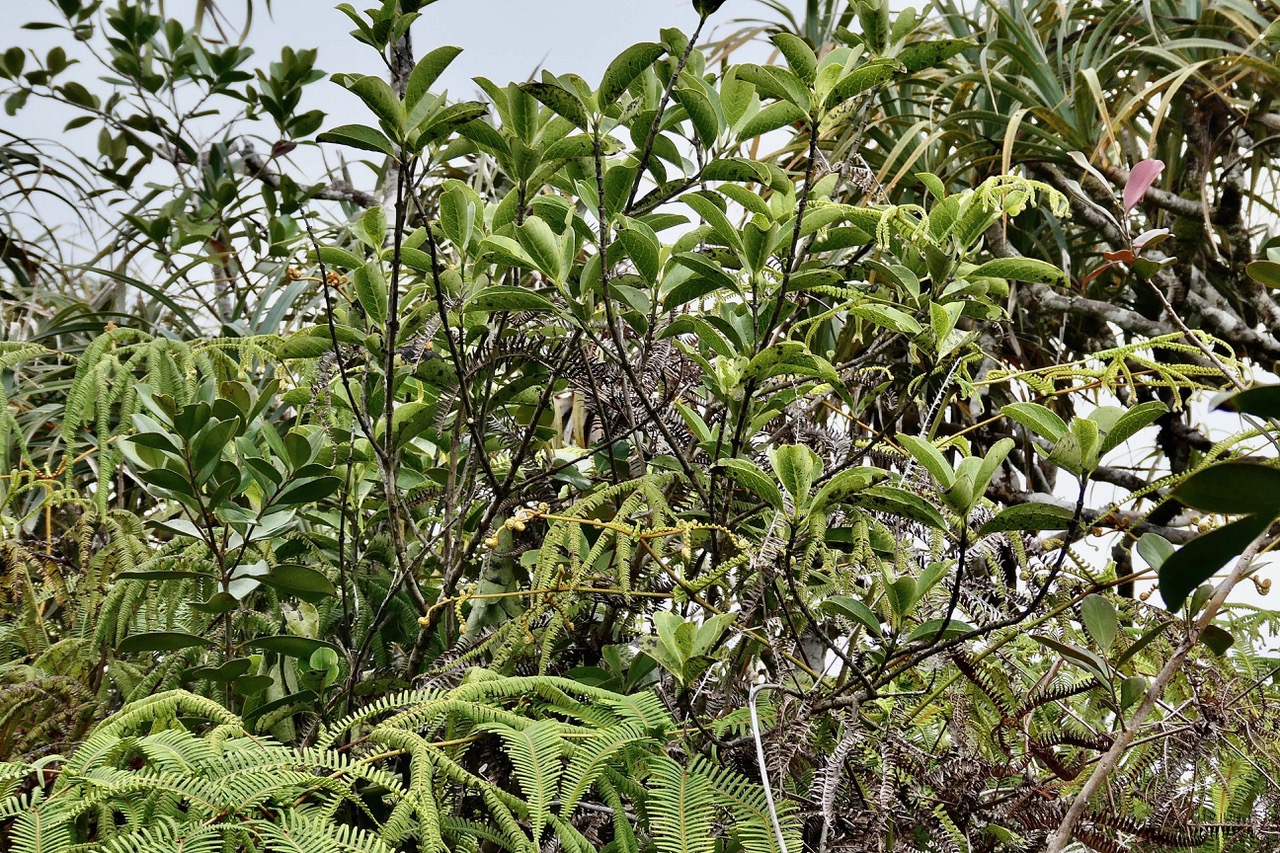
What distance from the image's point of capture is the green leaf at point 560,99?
848 mm

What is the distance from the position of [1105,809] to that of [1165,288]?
4.25 ft

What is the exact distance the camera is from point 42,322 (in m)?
2.25

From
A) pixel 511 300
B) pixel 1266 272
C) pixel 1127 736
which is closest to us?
pixel 1266 272

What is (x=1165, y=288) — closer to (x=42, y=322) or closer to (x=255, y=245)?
(x=255, y=245)

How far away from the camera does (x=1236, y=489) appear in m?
0.40

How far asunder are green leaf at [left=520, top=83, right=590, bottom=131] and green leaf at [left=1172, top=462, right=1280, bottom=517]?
1.97 feet

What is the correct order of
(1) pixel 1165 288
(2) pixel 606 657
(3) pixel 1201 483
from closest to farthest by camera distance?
(3) pixel 1201 483
(2) pixel 606 657
(1) pixel 1165 288

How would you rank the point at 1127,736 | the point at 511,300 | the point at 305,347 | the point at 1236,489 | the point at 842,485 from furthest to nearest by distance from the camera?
1. the point at 305,347
2. the point at 511,300
3. the point at 842,485
4. the point at 1127,736
5. the point at 1236,489

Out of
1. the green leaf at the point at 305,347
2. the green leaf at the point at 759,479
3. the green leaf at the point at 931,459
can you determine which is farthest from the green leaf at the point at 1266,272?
the green leaf at the point at 305,347

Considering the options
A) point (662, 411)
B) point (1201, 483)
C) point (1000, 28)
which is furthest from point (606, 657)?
point (1000, 28)

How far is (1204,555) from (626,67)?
2.04 ft

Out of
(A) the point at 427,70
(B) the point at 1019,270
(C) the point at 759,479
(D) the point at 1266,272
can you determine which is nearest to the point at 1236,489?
(D) the point at 1266,272

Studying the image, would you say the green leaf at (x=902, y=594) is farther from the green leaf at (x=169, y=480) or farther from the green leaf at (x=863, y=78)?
the green leaf at (x=169, y=480)

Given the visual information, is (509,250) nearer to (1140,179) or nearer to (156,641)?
(156,641)
